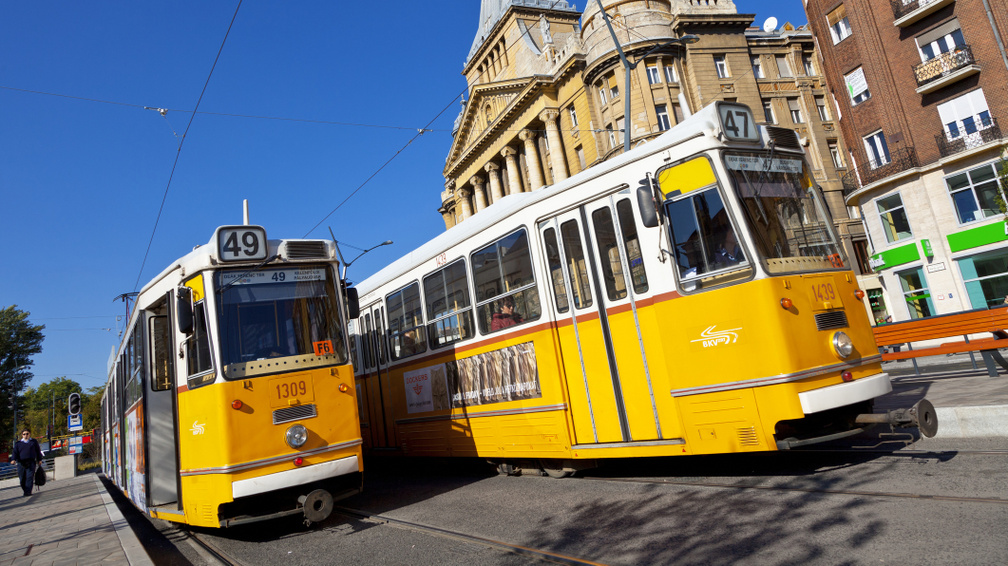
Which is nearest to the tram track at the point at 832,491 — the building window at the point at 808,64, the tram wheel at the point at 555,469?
the tram wheel at the point at 555,469

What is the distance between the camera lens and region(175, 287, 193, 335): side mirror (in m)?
7.04

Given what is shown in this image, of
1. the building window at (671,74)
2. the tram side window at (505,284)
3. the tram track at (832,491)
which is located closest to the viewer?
the tram track at (832,491)

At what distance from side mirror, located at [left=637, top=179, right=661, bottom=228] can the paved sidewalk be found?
596 cm

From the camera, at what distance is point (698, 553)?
14.5 ft

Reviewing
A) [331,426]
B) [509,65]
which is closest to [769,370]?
[331,426]

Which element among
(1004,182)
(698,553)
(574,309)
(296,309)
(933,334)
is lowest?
(698,553)

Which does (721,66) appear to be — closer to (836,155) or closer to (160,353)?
(836,155)

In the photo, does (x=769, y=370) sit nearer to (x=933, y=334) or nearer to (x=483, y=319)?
(x=483, y=319)

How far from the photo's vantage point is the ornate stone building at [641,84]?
3738 cm

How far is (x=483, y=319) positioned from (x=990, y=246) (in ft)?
77.1

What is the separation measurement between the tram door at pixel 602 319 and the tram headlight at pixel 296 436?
3043 mm

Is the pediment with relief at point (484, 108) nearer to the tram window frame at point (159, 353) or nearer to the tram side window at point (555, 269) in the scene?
the tram side window at point (555, 269)

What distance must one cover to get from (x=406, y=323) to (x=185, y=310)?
419 centimetres

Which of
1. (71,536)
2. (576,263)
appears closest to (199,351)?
(71,536)
